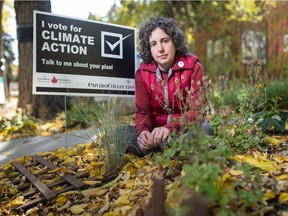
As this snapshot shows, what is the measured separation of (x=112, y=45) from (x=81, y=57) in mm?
411

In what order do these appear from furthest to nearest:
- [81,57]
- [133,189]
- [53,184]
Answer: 1. [81,57]
2. [53,184]
3. [133,189]

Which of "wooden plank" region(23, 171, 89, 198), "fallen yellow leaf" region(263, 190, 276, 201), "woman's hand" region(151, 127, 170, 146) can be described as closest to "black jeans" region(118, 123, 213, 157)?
"woman's hand" region(151, 127, 170, 146)

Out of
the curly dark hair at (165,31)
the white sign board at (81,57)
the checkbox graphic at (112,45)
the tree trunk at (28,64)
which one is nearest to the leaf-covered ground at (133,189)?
the white sign board at (81,57)

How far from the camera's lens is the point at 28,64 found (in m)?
5.91

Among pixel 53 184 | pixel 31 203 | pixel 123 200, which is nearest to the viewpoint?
pixel 123 200

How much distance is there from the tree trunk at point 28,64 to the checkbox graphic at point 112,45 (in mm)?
2470

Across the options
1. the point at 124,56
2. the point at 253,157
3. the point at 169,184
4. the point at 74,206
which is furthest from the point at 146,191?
the point at 124,56

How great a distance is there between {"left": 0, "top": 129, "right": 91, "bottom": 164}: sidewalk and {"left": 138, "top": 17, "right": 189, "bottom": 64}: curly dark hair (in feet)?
3.83

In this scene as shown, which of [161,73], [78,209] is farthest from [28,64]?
[78,209]

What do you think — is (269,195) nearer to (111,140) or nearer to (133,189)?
(133,189)

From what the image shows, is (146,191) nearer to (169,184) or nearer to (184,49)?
(169,184)

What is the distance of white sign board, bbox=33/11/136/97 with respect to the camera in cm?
317

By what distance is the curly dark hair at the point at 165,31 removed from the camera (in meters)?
2.86

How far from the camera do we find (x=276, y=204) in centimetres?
158
